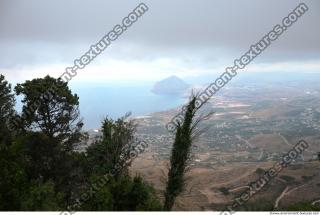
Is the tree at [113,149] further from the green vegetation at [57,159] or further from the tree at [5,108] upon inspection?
the tree at [5,108]

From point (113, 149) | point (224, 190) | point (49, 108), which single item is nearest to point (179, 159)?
point (113, 149)

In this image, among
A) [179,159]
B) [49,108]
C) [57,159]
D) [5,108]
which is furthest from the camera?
[5,108]

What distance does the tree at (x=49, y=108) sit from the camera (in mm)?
12805

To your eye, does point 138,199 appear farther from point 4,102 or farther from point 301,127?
point 301,127

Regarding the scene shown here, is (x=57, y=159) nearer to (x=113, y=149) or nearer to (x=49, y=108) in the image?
(x=49, y=108)

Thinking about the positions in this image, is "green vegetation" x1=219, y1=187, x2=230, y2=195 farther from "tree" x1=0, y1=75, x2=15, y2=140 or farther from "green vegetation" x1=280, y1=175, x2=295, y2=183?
"tree" x1=0, y1=75, x2=15, y2=140

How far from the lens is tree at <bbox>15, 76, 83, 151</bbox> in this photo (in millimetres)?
12805

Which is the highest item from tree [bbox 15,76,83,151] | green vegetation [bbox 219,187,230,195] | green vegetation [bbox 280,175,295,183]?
tree [bbox 15,76,83,151]

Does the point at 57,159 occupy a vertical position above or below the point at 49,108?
below

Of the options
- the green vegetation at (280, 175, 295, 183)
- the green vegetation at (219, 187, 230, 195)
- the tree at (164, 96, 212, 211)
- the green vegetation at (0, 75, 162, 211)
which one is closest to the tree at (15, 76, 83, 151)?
the green vegetation at (0, 75, 162, 211)

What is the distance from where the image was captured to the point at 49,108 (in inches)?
513

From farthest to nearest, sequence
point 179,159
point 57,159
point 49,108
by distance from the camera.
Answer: point 49,108 → point 57,159 → point 179,159

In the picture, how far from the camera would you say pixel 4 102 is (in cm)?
1429

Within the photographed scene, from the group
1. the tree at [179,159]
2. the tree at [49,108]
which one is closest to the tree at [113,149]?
the tree at [49,108]
